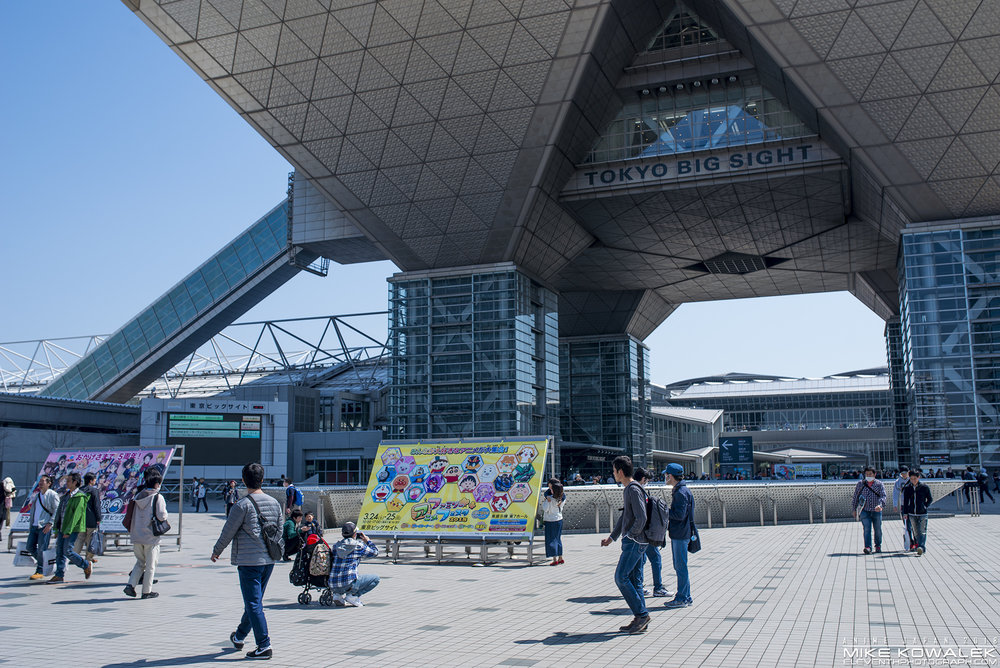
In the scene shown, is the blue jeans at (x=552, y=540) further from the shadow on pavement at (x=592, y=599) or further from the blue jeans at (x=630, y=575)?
the blue jeans at (x=630, y=575)

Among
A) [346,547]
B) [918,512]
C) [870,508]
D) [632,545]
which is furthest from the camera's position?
[870,508]

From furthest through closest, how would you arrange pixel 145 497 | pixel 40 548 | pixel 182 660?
1. pixel 40 548
2. pixel 145 497
3. pixel 182 660

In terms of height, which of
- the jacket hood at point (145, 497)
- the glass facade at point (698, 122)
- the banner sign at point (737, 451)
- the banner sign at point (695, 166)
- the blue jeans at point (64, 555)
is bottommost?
the blue jeans at point (64, 555)

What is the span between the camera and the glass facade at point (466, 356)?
143 feet

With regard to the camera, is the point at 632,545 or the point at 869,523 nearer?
the point at 632,545

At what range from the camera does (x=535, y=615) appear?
11.7m

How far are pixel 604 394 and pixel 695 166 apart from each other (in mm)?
24529

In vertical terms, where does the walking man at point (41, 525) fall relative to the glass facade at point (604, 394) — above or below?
below

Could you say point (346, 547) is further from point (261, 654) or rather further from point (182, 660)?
point (182, 660)

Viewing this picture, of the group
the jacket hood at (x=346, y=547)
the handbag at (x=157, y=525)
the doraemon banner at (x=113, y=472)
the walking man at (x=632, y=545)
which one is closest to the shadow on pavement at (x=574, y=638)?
the walking man at (x=632, y=545)

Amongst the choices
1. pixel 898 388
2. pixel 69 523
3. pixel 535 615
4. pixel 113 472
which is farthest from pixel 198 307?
pixel 535 615

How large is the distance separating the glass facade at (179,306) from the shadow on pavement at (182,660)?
4218 cm

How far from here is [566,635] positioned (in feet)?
33.5

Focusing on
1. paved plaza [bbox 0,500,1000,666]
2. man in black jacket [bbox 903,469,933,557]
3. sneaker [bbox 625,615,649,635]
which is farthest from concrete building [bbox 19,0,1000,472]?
sneaker [bbox 625,615,649,635]
